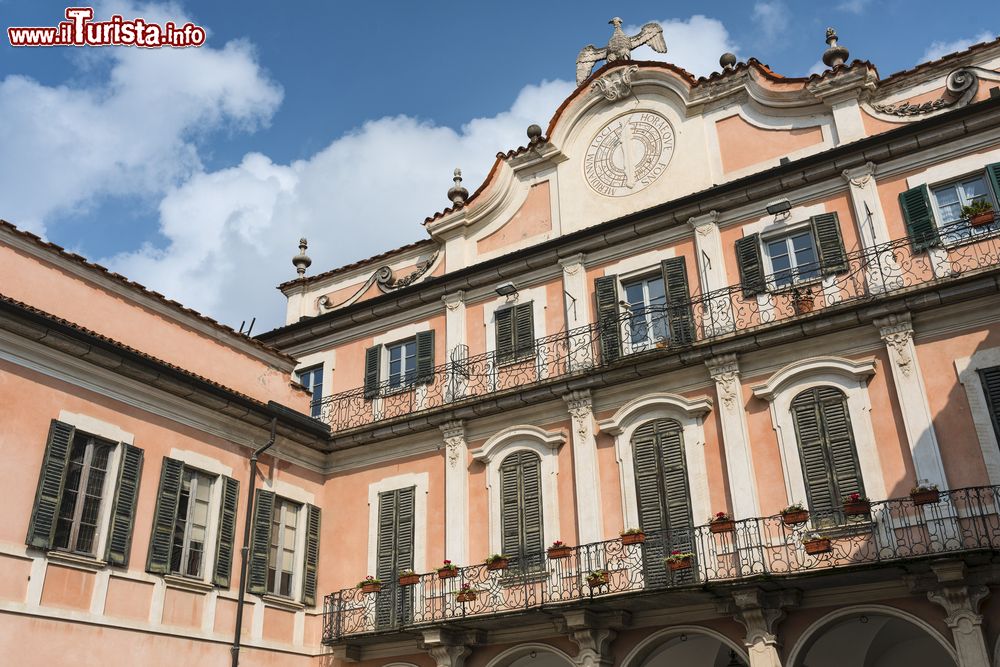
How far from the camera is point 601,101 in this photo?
65.6ft

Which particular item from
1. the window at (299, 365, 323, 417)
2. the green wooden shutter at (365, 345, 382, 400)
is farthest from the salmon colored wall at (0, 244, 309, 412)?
the green wooden shutter at (365, 345, 382, 400)

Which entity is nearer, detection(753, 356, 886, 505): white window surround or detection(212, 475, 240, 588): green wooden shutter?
detection(753, 356, 886, 505): white window surround

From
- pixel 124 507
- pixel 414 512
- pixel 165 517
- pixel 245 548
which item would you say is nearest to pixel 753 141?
pixel 414 512

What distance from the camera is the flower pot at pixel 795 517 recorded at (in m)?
14.4

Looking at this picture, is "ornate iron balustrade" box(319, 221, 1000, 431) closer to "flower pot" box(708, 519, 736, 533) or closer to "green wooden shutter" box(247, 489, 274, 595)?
"green wooden shutter" box(247, 489, 274, 595)

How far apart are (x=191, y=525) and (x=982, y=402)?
13333 mm

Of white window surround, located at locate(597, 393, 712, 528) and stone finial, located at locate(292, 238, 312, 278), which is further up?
stone finial, located at locate(292, 238, 312, 278)

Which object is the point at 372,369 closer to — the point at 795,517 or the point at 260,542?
the point at 260,542

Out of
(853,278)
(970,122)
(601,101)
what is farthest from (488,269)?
(970,122)

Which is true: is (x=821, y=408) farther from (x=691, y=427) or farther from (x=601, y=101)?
(x=601, y=101)

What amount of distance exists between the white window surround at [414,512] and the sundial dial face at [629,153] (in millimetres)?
7148

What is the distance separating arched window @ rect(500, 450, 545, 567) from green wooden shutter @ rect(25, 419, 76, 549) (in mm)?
7711

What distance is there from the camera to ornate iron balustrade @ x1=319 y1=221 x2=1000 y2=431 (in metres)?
15.3

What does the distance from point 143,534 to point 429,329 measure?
745cm
